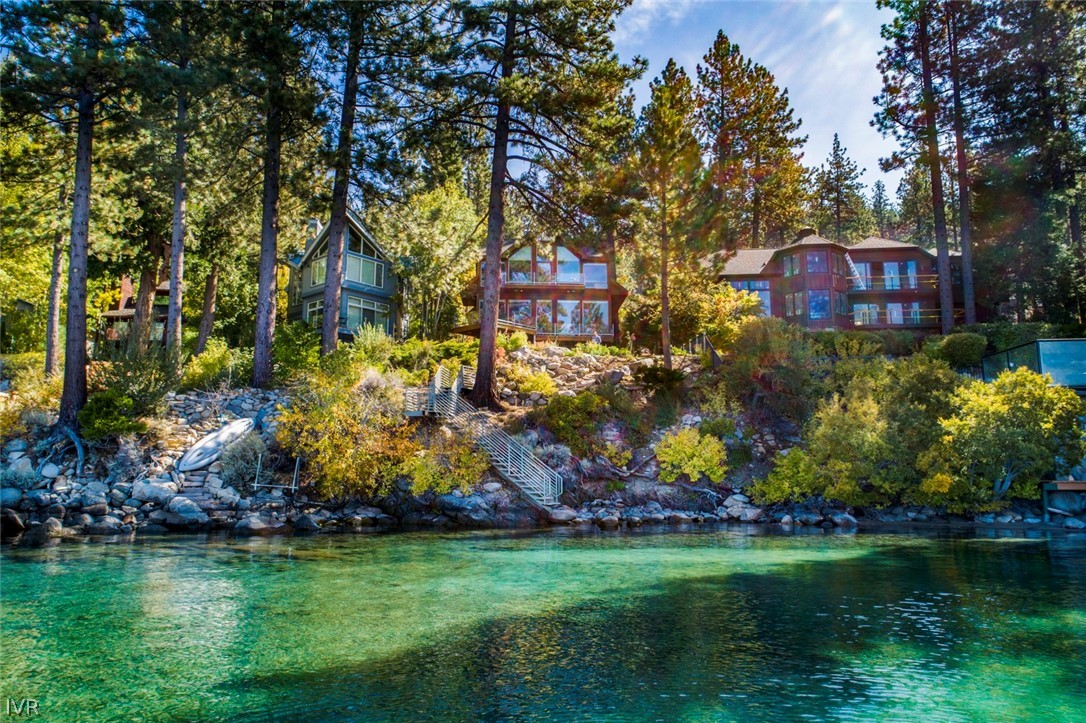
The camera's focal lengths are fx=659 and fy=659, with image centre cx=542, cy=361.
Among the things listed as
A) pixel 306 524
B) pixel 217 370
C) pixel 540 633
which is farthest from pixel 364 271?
pixel 540 633

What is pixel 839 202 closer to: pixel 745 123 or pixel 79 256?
pixel 745 123

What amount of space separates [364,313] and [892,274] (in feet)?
114

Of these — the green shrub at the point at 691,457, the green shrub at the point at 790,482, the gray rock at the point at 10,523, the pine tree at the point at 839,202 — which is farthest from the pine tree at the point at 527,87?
the pine tree at the point at 839,202

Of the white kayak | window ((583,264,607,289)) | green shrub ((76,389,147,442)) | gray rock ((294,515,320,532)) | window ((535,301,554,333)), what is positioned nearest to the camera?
gray rock ((294,515,320,532))

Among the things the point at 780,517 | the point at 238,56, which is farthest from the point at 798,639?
the point at 238,56

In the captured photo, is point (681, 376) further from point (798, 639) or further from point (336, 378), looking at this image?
point (798, 639)

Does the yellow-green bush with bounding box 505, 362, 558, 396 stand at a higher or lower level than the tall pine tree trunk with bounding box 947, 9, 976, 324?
lower

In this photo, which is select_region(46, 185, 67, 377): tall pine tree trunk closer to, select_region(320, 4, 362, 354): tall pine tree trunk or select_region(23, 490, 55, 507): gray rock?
select_region(23, 490, 55, 507): gray rock

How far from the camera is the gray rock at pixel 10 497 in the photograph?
18.1 meters

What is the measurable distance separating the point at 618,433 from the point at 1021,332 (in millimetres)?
20106

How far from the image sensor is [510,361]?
29.0 m

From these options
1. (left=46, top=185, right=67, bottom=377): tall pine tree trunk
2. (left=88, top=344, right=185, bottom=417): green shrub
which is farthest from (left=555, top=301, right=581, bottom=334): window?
(left=46, top=185, right=67, bottom=377): tall pine tree trunk

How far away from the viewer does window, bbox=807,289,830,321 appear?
4228 cm

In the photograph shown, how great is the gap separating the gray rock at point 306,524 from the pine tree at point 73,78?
808 cm
